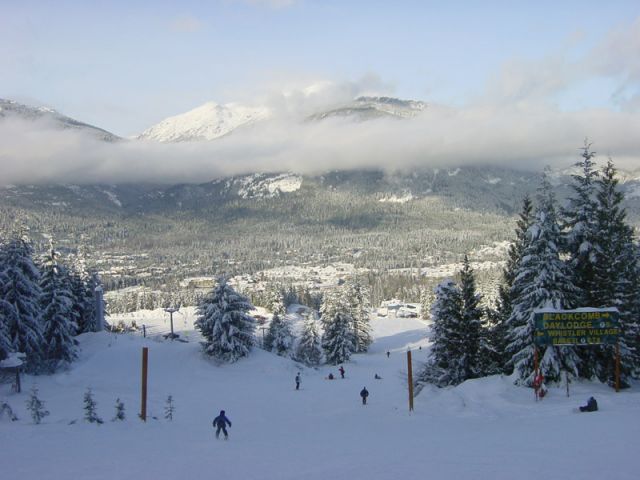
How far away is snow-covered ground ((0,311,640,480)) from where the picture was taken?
48.6 ft

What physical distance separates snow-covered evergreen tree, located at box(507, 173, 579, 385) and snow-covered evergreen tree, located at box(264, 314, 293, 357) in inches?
1706

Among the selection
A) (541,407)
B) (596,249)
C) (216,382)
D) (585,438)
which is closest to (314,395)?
(216,382)

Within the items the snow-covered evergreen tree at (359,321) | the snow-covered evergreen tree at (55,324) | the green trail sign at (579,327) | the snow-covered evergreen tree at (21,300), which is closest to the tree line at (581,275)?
the green trail sign at (579,327)

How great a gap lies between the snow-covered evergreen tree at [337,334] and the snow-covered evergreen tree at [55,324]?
3214 centimetres

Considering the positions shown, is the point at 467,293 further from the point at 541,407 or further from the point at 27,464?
the point at 27,464

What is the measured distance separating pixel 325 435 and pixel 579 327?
1270cm

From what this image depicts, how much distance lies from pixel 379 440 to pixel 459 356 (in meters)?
16.2

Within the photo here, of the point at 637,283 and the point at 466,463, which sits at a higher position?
the point at 637,283

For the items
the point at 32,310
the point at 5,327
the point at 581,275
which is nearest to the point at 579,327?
the point at 581,275

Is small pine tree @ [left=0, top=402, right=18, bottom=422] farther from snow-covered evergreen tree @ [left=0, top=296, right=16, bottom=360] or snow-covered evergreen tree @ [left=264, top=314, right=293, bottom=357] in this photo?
snow-covered evergreen tree @ [left=264, top=314, right=293, bottom=357]

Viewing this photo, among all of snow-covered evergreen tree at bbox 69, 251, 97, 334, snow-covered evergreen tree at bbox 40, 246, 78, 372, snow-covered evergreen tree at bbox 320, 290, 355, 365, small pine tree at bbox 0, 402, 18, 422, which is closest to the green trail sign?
small pine tree at bbox 0, 402, 18, 422

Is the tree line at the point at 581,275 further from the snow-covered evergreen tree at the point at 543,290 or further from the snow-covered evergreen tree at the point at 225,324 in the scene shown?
the snow-covered evergreen tree at the point at 225,324

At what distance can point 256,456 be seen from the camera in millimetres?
17438

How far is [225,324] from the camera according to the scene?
5134 centimetres
